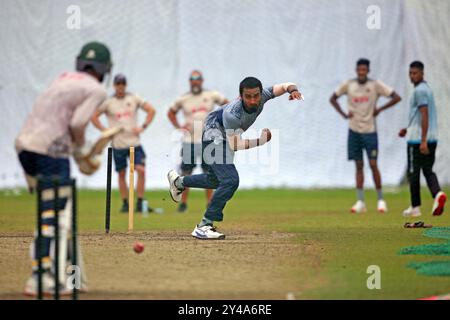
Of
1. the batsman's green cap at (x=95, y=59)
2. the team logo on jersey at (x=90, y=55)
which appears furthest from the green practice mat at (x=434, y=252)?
the team logo on jersey at (x=90, y=55)

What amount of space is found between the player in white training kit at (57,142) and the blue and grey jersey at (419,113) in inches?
327

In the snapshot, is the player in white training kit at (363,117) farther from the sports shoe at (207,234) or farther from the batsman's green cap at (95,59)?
the batsman's green cap at (95,59)

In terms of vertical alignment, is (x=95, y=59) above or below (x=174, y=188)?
above

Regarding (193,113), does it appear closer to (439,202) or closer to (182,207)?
(182,207)

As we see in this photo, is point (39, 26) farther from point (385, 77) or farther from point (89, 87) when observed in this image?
point (89, 87)

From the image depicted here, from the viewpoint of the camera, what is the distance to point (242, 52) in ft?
74.3

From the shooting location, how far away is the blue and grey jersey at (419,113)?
1614 centimetres

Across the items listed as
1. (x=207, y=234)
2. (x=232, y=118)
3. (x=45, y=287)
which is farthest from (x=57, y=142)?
(x=207, y=234)

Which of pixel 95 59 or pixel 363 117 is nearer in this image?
pixel 95 59

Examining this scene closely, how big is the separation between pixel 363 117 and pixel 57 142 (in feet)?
33.3

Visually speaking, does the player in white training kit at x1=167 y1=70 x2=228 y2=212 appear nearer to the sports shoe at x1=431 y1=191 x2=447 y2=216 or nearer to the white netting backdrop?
the white netting backdrop

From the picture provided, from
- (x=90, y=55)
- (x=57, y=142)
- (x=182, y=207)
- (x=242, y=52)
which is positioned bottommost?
(x=182, y=207)
